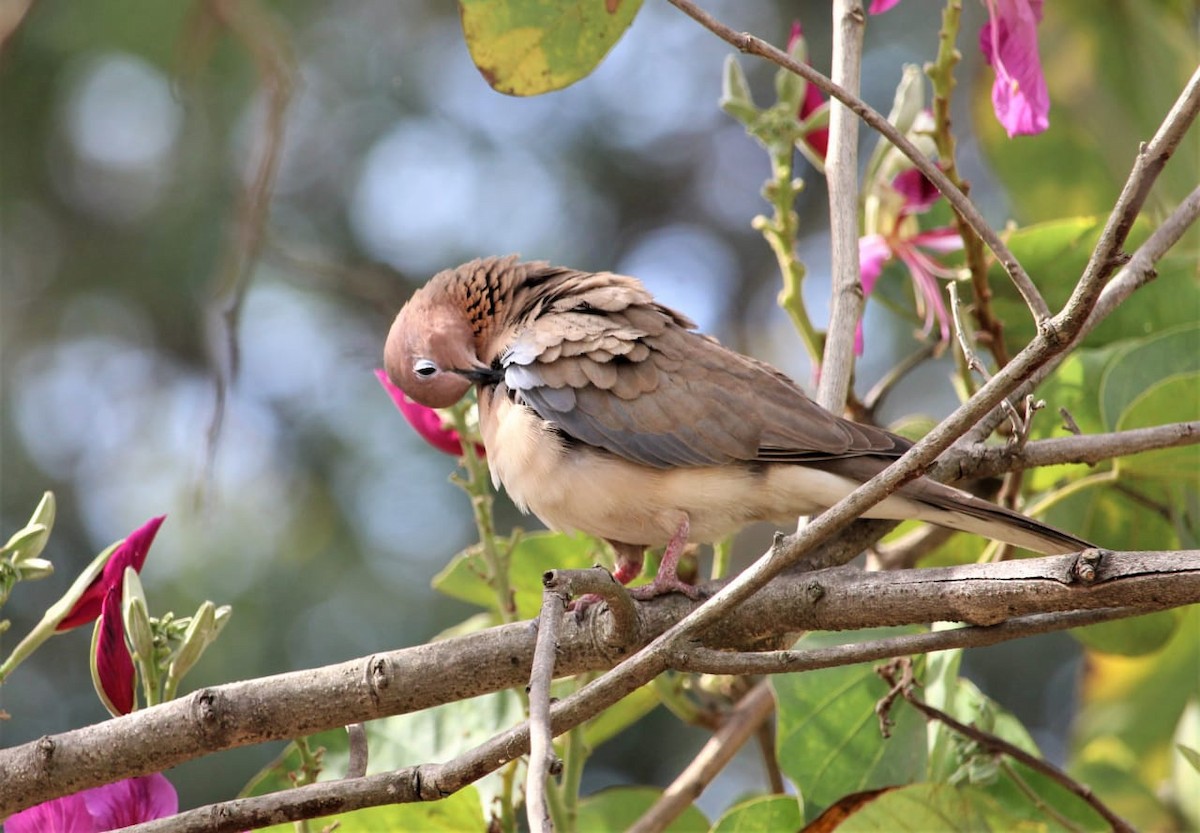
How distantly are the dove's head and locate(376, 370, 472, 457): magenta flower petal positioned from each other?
1.7 inches

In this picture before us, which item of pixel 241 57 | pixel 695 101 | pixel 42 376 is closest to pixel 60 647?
pixel 42 376

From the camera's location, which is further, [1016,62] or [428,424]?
[428,424]

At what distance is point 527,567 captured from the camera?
2.94 m

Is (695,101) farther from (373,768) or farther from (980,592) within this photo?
(980,592)

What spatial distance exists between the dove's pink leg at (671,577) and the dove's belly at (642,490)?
0.04 metres

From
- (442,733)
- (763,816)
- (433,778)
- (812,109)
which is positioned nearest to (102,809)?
(433,778)

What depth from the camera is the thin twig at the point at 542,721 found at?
1.20m

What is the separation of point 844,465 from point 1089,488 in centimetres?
56

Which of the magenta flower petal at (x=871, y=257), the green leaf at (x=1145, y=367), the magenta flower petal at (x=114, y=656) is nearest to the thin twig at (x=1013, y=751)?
the green leaf at (x=1145, y=367)

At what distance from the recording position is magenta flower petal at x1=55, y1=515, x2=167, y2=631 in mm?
2010

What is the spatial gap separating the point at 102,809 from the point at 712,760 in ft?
3.77

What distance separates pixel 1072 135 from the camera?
3.61m

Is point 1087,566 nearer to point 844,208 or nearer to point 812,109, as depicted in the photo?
point 844,208

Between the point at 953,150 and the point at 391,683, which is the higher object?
the point at 953,150
